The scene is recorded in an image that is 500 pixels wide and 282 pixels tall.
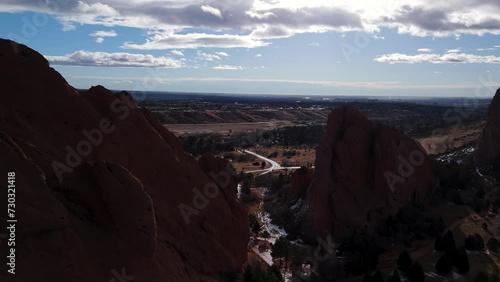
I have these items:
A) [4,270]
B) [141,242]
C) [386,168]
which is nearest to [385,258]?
[386,168]

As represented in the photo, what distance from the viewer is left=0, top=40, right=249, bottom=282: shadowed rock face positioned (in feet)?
54.5

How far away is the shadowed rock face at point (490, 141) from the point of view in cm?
6612

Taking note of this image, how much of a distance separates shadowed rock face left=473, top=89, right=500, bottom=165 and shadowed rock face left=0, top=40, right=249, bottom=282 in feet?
162

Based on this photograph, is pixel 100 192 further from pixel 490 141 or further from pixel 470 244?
pixel 490 141

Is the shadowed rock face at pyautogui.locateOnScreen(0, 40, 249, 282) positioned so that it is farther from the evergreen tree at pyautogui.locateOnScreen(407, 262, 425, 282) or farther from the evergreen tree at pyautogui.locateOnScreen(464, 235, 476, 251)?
the evergreen tree at pyautogui.locateOnScreen(464, 235, 476, 251)

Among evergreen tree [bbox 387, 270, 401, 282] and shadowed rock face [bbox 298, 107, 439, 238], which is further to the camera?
shadowed rock face [bbox 298, 107, 439, 238]

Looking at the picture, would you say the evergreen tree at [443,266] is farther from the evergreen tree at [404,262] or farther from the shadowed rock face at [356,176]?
the shadowed rock face at [356,176]

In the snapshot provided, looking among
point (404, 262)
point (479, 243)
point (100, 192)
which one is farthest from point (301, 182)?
point (100, 192)

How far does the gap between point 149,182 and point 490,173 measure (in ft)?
173

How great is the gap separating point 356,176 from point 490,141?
110ft

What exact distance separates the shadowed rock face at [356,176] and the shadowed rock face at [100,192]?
14.0 metres

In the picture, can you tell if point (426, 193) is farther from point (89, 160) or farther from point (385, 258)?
point (89, 160)

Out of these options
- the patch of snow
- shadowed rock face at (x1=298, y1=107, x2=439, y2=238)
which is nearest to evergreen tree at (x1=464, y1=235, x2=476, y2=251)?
shadowed rock face at (x1=298, y1=107, x2=439, y2=238)

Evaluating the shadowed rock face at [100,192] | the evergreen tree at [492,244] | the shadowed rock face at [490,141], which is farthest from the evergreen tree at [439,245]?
the shadowed rock face at [490,141]
